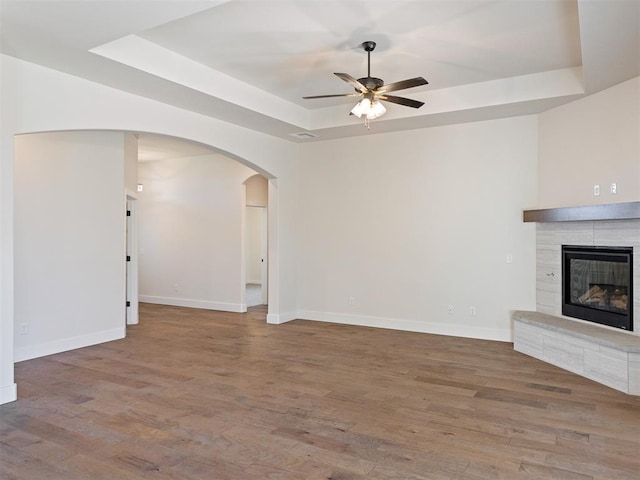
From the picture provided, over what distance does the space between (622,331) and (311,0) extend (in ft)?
14.3

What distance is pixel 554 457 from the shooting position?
2.91 meters

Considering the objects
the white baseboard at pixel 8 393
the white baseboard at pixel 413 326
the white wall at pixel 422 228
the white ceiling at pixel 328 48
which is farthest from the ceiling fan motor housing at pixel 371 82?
the white baseboard at pixel 8 393

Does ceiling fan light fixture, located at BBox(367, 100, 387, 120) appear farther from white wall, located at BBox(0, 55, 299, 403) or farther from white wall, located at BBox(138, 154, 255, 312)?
white wall, located at BBox(138, 154, 255, 312)

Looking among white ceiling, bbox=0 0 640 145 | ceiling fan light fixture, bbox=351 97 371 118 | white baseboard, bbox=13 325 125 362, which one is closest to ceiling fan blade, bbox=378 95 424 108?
ceiling fan light fixture, bbox=351 97 371 118

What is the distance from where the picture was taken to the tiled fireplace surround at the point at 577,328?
418cm

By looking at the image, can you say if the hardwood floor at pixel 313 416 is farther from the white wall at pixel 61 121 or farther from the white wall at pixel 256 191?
the white wall at pixel 256 191

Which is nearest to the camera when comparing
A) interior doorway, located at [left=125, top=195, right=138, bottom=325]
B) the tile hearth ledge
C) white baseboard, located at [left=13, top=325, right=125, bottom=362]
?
the tile hearth ledge

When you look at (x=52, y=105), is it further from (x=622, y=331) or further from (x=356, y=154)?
(x=622, y=331)

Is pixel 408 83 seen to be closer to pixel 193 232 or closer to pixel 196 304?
pixel 193 232

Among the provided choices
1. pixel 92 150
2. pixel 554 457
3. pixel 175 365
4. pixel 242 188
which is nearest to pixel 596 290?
pixel 554 457

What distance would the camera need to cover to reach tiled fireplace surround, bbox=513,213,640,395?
418 cm

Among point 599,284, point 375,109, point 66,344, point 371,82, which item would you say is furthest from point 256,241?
point 599,284

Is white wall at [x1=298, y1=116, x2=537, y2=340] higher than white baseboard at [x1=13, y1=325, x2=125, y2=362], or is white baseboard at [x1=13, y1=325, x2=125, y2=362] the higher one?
white wall at [x1=298, y1=116, x2=537, y2=340]

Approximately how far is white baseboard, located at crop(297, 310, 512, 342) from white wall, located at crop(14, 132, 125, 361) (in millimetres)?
3046
